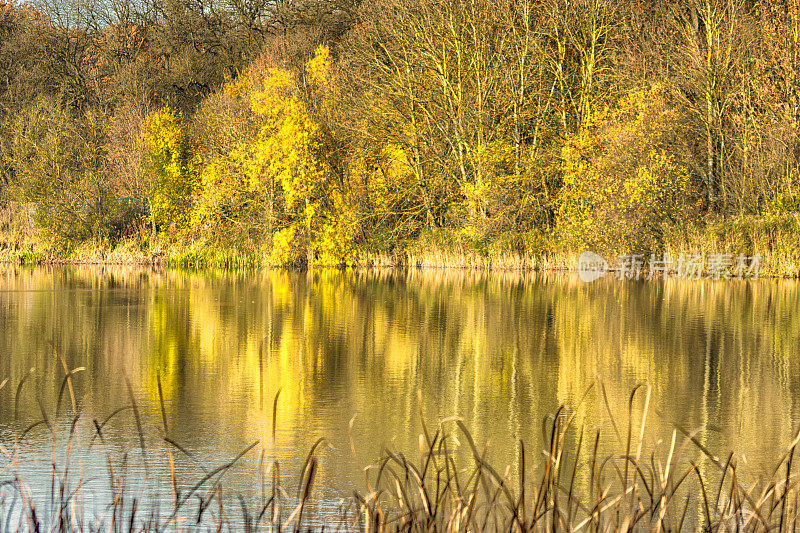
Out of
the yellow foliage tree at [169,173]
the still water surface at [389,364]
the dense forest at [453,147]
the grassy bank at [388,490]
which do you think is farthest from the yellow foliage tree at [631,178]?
the grassy bank at [388,490]

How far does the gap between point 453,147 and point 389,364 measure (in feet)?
80.9

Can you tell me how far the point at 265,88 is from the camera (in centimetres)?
3969

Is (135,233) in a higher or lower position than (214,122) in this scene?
lower

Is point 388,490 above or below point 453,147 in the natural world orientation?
below

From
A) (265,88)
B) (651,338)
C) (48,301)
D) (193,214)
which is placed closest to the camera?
(651,338)

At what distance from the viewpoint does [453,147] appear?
123 feet

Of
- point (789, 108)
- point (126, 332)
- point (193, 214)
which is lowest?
point (126, 332)

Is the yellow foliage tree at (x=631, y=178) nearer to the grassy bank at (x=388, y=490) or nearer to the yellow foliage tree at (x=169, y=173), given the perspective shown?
the yellow foliage tree at (x=169, y=173)

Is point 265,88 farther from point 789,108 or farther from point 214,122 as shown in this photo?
point 789,108

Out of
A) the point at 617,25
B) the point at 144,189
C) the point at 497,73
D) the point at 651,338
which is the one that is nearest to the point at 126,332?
the point at 651,338

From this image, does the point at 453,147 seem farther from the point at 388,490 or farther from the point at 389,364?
the point at 388,490

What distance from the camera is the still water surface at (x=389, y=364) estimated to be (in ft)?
29.3

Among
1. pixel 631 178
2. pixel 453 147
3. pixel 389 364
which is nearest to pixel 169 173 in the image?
pixel 453 147

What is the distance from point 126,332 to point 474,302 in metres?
8.86
